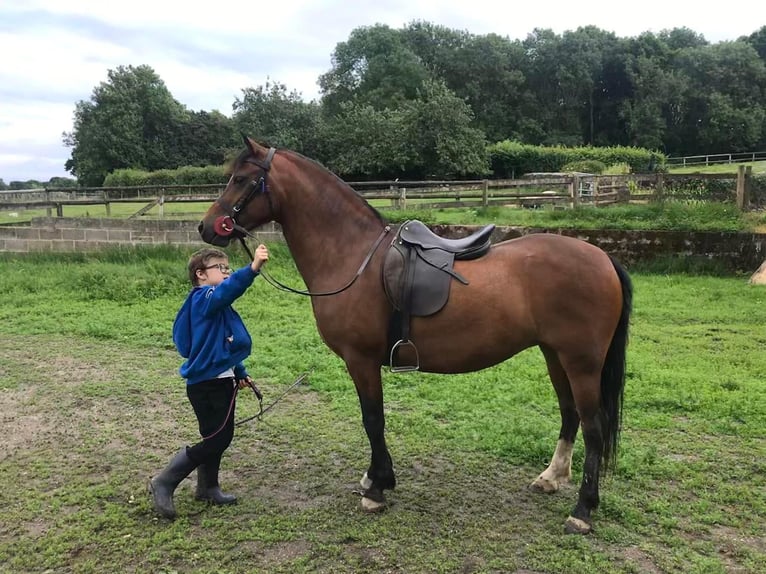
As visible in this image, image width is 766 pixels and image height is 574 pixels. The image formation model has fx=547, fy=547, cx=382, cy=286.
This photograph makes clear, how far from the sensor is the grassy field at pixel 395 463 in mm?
2967

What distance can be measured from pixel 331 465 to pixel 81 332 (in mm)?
5311

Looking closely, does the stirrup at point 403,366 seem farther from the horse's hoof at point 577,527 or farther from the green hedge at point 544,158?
the green hedge at point 544,158

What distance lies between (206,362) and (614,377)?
2528 mm

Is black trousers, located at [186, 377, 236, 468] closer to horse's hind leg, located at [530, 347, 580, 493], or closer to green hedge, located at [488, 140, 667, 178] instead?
horse's hind leg, located at [530, 347, 580, 493]

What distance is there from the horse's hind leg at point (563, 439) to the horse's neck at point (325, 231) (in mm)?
1429

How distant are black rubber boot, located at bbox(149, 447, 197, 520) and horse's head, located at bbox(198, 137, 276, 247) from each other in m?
1.38

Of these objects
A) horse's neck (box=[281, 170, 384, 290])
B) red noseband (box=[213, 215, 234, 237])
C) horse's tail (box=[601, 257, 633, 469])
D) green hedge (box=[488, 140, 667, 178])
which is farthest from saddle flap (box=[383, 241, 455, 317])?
green hedge (box=[488, 140, 667, 178])

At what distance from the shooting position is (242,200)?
11.2 feet

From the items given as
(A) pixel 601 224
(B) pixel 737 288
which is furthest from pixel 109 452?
(A) pixel 601 224

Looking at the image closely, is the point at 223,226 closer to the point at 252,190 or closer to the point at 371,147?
the point at 252,190

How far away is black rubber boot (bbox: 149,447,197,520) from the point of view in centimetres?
330

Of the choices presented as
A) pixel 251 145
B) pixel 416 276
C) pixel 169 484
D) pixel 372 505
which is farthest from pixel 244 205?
pixel 372 505

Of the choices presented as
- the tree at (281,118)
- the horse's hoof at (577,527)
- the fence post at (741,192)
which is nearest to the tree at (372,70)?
the tree at (281,118)

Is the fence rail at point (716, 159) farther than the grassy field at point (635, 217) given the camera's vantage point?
Yes
